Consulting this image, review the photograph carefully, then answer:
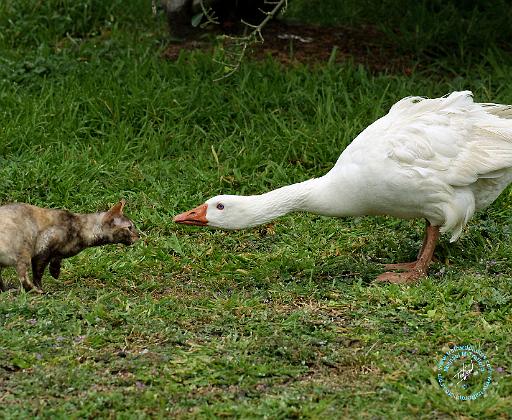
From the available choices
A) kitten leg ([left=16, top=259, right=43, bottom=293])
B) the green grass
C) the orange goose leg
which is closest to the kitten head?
the green grass

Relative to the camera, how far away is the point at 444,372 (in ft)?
17.5

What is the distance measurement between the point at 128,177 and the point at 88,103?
1.17 meters

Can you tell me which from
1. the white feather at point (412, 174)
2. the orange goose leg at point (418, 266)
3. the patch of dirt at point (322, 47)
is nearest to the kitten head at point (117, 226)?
the white feather at point (412, 174)

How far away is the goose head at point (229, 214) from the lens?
23.0 ft

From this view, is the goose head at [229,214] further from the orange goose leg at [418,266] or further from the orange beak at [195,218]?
the orange goose leg at [418,266]

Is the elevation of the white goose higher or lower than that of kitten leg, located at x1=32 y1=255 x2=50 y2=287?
higher

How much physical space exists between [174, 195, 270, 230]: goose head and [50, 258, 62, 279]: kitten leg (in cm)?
83

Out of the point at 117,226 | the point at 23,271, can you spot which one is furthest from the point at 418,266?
the point at 23,271

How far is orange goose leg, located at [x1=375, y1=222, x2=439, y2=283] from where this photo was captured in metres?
7.06

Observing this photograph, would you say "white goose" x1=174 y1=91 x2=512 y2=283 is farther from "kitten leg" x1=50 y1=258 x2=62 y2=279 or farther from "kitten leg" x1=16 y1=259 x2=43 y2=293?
"kitten leg" x1=16 y1=259 x2=43 y2=293

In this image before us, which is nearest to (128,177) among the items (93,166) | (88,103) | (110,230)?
(93,166)

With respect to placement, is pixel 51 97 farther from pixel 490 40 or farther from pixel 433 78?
pixel 490 40

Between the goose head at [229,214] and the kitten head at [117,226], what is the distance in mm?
357

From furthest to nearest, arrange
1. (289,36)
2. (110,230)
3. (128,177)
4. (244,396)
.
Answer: (289,36) → (128,177) → (110,230) → (244,396)
